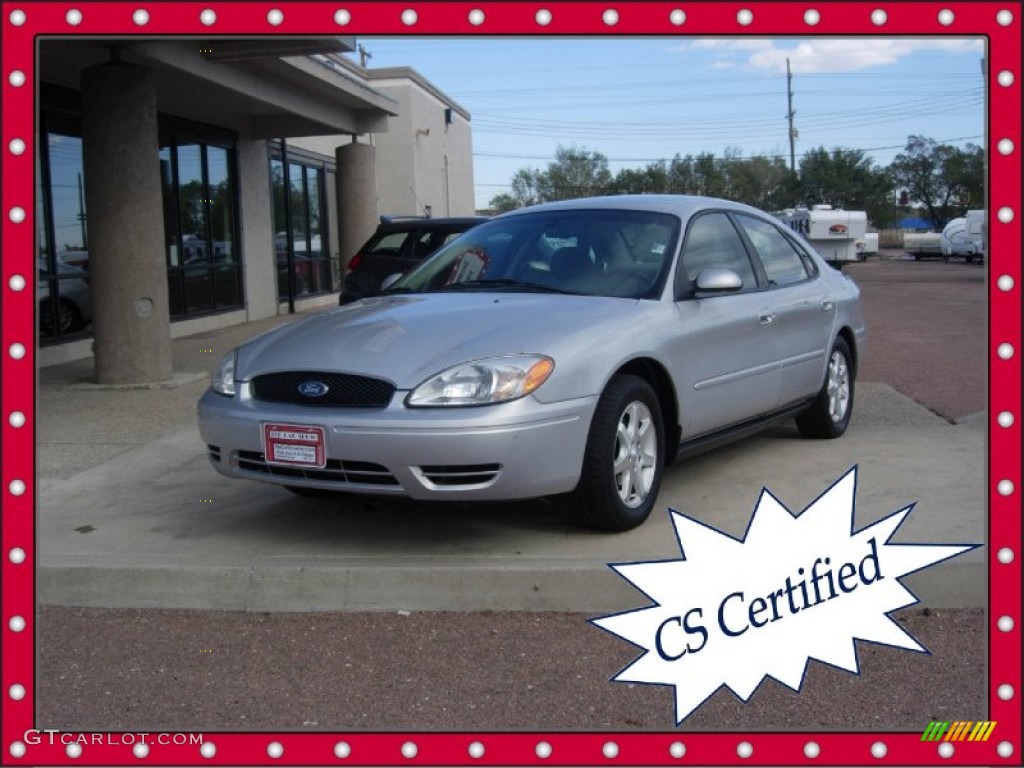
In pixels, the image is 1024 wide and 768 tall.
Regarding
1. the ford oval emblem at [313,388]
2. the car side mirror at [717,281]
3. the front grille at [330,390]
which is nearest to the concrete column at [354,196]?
the car side mirror at [717,281]

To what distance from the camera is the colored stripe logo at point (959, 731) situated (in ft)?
7.61

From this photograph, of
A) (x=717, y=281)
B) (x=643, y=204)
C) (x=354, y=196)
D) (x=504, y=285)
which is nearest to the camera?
(x=717, y=281)

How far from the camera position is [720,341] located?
17.7 feet

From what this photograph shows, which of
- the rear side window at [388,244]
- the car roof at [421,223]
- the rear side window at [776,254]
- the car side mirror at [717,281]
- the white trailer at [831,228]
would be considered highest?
the white trailer at [831,228]

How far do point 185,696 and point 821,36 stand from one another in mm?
2758

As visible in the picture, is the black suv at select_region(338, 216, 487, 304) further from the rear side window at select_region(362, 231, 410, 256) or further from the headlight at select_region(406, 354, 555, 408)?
the headlight at select_region(406, 354, 555, 408)

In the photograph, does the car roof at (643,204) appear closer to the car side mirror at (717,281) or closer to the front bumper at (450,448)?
the car side mirror at (717,281)

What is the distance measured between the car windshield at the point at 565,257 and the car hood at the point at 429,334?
0.20 m

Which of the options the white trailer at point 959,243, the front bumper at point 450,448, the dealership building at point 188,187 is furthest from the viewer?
the white trailer at point 959,243

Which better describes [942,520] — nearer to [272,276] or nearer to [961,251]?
[272,276]

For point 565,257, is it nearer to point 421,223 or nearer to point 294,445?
point 294,445

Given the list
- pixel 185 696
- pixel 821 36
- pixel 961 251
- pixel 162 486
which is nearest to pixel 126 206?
pixel 162 486

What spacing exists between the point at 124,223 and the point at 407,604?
6750 mm

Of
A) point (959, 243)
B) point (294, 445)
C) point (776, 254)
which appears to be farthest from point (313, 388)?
point (959, 243)
